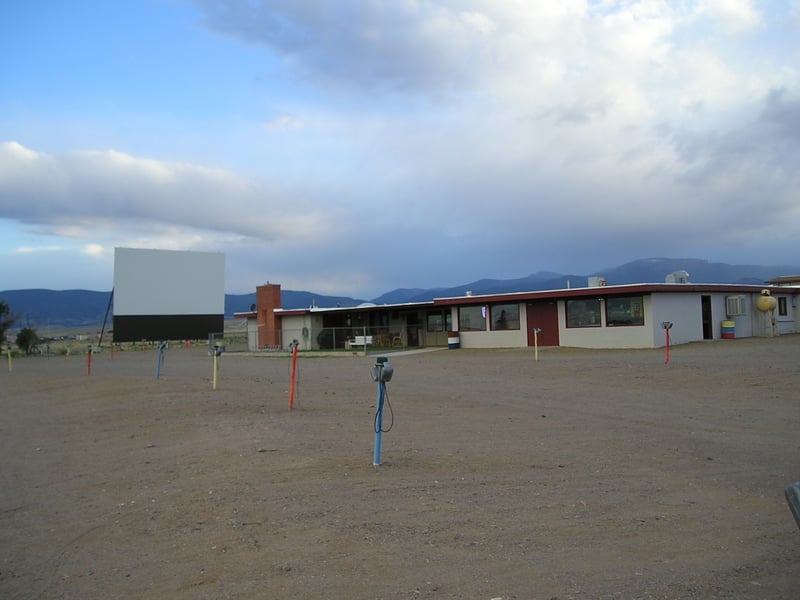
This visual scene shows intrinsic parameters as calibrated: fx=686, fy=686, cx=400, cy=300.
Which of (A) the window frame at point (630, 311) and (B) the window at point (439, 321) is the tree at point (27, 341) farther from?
(A) the window frame at point (630, 311)

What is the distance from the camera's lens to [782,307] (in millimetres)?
38656

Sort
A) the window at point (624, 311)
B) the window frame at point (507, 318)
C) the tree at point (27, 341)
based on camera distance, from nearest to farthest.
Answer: the window at point (624, 311) → the window frame at point (507, 318) → the tree at point (27, 341)

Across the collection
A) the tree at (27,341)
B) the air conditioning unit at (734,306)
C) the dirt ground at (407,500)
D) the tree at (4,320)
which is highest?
the tree at (4,320)

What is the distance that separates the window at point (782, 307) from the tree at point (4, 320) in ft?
182

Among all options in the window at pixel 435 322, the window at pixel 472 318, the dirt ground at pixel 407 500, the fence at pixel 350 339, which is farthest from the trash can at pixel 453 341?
the dirt ground at pixel 407 500

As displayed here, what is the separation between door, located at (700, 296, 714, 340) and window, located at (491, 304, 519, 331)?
929cm

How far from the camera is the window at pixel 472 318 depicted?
37031 mm

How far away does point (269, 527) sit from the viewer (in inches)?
243

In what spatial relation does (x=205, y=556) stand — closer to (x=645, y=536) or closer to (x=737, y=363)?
(x=645, y=536)

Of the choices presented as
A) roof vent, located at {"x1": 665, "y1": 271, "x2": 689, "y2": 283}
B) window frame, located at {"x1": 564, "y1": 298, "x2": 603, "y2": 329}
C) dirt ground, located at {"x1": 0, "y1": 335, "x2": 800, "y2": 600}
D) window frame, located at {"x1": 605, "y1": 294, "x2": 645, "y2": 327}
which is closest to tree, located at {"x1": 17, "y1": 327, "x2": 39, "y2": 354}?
window frame, located at {"x1": 564, "y1": 298, "x2": 603, "y2": 329}

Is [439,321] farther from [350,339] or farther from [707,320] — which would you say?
[707,320]

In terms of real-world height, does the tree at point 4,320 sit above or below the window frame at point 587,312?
above

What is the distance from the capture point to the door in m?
34.6

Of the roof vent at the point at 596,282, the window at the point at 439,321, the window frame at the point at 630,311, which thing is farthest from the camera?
the window at the point at 439,321
